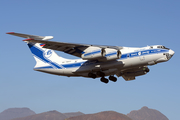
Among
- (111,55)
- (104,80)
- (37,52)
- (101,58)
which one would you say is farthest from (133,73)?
(37,52)

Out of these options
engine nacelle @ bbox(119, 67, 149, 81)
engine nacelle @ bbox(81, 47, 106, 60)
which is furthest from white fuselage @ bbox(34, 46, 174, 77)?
engine nacelle @ bbox(119, 67, 149, 81)

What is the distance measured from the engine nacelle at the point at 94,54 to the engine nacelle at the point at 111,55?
0.32 m

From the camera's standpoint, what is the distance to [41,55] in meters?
22.6

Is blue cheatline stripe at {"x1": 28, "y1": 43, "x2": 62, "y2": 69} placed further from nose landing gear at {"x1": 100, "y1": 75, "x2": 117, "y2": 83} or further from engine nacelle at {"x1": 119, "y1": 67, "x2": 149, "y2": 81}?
engine nacelle at {"x1": 119, "y1": 67, "x2": 149, "y2": 81}

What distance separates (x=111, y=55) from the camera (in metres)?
19.0

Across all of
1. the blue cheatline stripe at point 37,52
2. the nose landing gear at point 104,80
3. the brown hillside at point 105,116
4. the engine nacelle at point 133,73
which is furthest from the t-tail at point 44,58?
the brown hillside at point 105,116

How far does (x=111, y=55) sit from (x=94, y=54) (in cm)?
125

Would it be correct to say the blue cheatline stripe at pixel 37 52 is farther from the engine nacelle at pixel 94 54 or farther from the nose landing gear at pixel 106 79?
the nose landing gear at pixel 106 79

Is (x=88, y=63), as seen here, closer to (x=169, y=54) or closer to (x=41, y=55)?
(x=41, y=55)

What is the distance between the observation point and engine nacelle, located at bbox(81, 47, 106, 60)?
18797 millimetres

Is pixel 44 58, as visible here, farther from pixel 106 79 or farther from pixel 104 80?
pixel 106 79

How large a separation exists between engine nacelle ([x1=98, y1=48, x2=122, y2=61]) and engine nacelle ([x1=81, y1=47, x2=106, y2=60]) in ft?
1.04

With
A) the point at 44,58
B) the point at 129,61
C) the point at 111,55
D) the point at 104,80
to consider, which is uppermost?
the point at 111,55

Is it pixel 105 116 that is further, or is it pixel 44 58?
pixel 105 116
